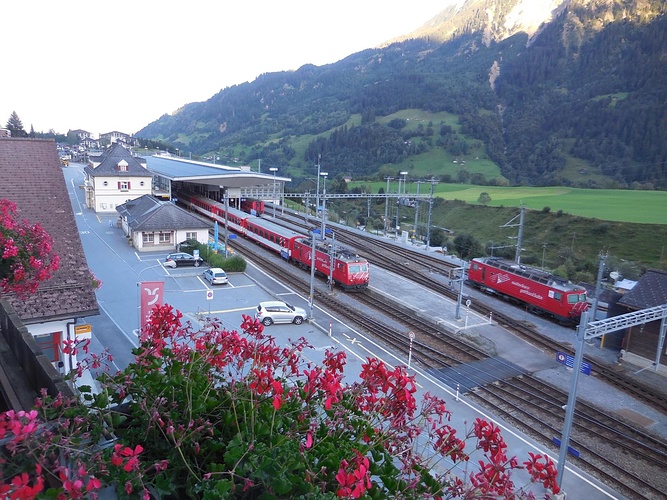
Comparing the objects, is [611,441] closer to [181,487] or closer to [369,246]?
[181,487]

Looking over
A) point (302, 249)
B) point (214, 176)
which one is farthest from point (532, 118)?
point (302, 249)

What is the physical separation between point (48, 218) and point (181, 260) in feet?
53.4

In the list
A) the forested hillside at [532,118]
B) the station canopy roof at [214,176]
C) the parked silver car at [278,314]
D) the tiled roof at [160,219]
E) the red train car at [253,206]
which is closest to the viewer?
the parked silver car at [278,314]

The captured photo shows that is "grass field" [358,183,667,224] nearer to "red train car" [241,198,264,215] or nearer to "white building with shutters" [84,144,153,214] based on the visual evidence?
"red train car" [241,198,264,215]

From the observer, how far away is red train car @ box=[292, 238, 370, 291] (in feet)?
87.8

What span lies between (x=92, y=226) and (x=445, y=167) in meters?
85.6

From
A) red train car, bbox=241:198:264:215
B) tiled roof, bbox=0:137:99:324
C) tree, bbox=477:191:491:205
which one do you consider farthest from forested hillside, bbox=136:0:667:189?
tiled roof, bbox=0:137:99:324

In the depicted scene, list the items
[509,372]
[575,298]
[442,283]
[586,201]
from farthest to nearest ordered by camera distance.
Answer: [586,201] → [442,283] → [575,298] → [509,372]

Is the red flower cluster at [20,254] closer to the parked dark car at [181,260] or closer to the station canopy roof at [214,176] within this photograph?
the parked dark car at [181,260]

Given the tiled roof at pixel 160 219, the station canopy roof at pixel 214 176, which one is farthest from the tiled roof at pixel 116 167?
the tiled roof at pixel 160 219

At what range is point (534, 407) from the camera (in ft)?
53.2

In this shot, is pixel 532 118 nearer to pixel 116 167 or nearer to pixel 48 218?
pixel 116 167

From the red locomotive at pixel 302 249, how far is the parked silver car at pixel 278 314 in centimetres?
549

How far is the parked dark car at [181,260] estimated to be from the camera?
1174 inches
